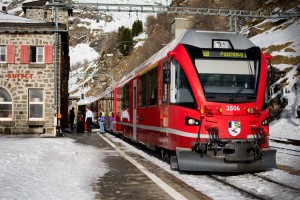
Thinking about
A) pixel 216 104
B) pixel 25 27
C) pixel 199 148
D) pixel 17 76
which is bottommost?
pixel 199 148

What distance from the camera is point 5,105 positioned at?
28.3m

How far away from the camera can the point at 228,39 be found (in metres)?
10.9

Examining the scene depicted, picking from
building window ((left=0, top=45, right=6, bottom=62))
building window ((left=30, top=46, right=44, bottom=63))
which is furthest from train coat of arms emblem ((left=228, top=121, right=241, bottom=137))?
building window ((left=0, top=45, right=6, bottom=62))

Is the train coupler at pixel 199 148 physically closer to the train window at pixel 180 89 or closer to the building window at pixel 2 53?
the train window at pixel 180 89

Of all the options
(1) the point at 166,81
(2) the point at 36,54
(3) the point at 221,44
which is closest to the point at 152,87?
(1) the point at 166,81

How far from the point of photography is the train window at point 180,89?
10.0 meters

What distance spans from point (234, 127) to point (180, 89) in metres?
1.50

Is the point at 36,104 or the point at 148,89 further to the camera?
the point at 36,104

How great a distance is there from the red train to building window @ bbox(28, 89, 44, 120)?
18.4 m

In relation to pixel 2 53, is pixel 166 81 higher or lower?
lower

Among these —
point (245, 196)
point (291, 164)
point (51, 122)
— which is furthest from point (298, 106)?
point (245, 196)

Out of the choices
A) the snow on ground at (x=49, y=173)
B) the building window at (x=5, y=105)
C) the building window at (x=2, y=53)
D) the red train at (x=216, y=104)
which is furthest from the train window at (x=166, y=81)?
the building window at (x=2, y=53)

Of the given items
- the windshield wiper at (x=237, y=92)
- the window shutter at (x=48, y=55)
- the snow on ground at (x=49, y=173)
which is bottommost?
the snow on ground at (x=49, y=173)

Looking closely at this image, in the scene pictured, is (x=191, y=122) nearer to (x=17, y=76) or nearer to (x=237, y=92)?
(x=237, y=92)
